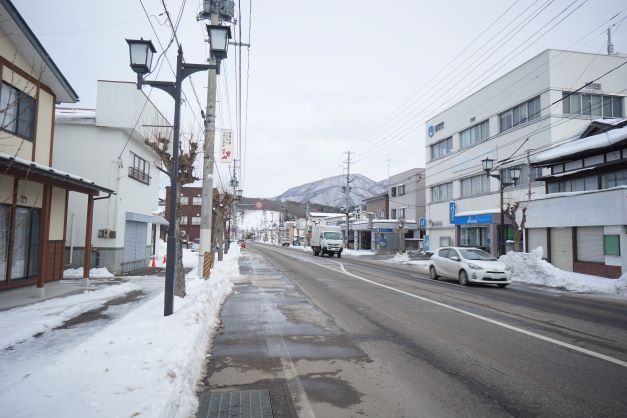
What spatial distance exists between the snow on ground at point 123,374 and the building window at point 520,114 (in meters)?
29.6

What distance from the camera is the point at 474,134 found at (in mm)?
36750

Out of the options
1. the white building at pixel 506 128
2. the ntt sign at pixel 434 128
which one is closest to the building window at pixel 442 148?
the white building at pixel 506 128

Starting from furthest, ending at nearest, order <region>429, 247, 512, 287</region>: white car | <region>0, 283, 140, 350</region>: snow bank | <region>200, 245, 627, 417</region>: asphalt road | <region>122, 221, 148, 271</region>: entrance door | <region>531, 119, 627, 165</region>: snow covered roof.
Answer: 1. <region>122, 221, 148, 271</region>: entrance door
2. <region>531, 119, 627, 165</region>: snow covered roof
3. <region>429, 247, 512, 287</region>: white car
4. <region>0, 283, 140, 350</region>: snow bank
5. <region>200, 245, 627, 417</region>: asphalt road

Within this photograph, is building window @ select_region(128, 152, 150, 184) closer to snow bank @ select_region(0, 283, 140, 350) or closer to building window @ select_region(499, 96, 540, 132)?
snow bank @ select_region(0, 283, 140, 350)

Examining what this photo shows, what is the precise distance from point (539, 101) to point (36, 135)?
30.1 m

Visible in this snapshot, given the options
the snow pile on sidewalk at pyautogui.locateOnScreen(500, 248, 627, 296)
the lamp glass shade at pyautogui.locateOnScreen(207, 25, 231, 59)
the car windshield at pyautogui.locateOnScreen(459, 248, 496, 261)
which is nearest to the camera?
the lamp glass shade at pyautogui.locateOnScreen(207, 25, 231, 59)

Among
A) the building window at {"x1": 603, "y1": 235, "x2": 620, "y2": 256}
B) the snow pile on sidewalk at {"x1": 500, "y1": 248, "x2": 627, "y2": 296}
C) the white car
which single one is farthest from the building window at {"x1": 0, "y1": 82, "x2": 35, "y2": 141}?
the building window at {"x1": 603, "y1": 235, "x2": 620, "y2": 256}

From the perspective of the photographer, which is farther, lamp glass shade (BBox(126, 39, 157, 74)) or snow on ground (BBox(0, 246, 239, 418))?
lamp glass shade (BBox(126, 39, 157, 74))

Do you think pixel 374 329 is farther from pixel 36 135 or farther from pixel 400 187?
pixel 400 187

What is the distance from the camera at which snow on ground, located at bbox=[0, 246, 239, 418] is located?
3.67 metres

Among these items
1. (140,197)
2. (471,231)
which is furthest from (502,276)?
(471,231)

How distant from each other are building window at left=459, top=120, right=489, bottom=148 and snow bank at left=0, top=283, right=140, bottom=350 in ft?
106

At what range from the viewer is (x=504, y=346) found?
6.44m

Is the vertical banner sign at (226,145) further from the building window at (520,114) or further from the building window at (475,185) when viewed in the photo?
the building window at (475,185)
